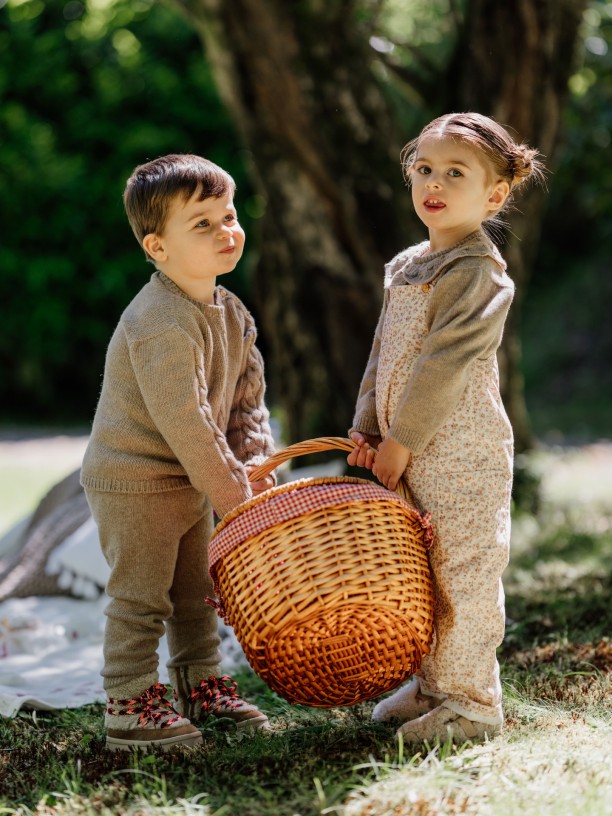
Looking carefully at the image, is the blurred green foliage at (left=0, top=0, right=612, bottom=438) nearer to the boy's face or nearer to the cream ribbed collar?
the cream ribbed collar

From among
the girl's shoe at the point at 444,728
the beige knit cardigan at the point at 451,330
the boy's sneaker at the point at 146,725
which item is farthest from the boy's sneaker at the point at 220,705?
the beige knit cardigan at the point at 451,330

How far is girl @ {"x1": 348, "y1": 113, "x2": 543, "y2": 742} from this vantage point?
8.14 ft

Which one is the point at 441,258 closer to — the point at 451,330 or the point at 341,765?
the point at 451,330

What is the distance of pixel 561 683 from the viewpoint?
3.02m

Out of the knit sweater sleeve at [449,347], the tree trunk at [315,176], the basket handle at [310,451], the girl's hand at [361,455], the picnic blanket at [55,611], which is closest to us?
the knit sweater sleeve at [449,347]

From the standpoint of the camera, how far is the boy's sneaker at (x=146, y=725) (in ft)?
8.46

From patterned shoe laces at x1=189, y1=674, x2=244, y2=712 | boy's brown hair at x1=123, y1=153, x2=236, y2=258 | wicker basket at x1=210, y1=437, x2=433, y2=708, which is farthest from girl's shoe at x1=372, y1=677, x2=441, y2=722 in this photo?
boy's brown hair at x1=123, y1=153, x2=236, y2=258

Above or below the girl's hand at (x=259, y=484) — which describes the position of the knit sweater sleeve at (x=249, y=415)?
above

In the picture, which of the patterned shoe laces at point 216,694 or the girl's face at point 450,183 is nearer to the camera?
the girl's face at point 450,183

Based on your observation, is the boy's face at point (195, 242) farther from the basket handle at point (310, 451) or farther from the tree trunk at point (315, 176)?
the tree trunk at point (315, 176)

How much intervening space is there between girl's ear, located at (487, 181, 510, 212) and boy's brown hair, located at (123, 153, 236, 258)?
663 mm

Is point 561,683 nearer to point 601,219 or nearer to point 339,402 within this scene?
point 339,402

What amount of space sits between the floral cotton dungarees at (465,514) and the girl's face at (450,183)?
17 cm

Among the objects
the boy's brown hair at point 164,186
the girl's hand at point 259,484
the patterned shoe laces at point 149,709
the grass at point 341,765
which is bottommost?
the grass at point 341,765
